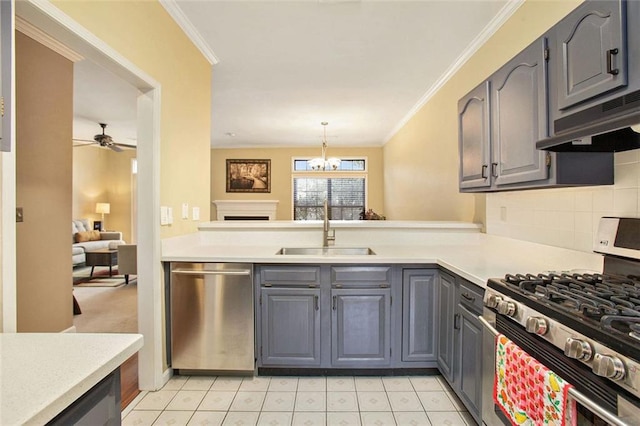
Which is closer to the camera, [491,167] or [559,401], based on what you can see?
[559,401]

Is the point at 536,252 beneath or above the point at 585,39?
beneath

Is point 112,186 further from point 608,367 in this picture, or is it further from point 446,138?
point 608,367

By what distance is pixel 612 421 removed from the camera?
0.82 meters

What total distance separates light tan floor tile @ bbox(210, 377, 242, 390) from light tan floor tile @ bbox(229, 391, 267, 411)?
98 mm

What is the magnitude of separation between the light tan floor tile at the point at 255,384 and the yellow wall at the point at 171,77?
1.19 metres

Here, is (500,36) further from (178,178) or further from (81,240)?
(81,240)

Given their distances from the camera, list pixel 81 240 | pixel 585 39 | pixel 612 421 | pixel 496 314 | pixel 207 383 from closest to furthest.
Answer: pixel 612 421 → pixel 585 39 → pixel 496 314 → pixel 207 383 → pixel 81 240

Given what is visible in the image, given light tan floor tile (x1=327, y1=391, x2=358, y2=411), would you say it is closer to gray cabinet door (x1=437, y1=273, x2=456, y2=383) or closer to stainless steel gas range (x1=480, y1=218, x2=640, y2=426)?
gray cabinet door (x1=437, y1=273, x2=456, y2=383)

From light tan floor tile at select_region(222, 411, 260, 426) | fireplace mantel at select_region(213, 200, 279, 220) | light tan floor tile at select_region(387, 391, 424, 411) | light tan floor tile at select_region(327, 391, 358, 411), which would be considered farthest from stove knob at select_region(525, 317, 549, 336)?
fireplace mantel at select_region(213, 200, 279, 220)

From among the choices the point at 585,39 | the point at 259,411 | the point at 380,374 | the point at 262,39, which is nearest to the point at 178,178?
the point at 262,39

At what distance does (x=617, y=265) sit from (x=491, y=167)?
79 centimetres

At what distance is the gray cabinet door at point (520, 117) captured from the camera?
1514mm

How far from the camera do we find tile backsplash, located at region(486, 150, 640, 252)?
1.42 m

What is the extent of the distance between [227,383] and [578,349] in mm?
2064
